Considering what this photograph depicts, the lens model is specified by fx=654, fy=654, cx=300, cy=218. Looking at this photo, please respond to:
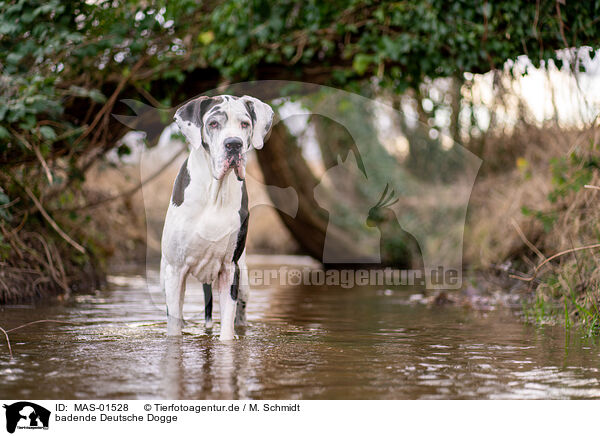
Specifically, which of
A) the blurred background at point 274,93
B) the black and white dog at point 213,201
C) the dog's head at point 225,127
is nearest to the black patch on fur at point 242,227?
the black and white dog at point 213,201

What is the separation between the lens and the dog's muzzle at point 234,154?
3836mm

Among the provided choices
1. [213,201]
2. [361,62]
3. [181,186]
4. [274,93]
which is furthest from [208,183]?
[274,93]

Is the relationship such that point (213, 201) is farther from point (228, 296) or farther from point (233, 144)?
point (228, 296)

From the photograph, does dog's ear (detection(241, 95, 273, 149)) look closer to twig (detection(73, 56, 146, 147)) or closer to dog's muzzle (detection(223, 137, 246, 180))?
dog's muzzle (detection(223, 137, 246, 180))

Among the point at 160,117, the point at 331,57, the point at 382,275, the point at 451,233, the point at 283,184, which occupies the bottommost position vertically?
the point at 382,275

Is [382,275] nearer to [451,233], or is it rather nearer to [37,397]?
[451,233]

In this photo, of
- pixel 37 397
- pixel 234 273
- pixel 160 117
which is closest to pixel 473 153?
pixel 160 117

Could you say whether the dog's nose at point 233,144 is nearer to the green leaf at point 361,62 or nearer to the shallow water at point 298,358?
the shallow water at point 298,358

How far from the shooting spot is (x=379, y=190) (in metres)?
15.2

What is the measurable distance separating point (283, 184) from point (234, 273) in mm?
7049

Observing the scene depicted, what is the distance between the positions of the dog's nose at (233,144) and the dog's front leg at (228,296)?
84 cm

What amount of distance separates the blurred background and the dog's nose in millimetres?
1843

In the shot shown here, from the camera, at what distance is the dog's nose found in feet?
12.6
